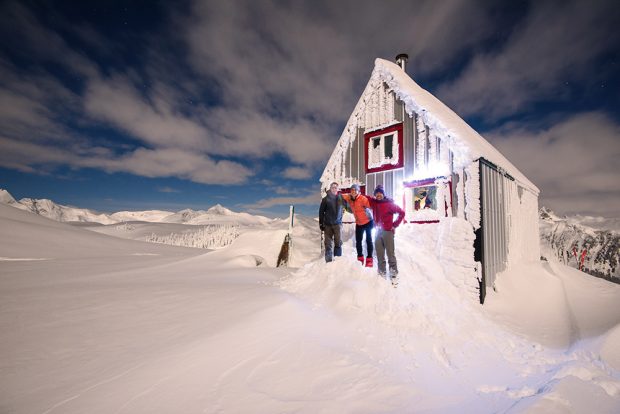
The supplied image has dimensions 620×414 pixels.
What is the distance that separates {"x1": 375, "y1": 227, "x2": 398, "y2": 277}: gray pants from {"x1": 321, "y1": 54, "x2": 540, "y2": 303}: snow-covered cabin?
286 cm

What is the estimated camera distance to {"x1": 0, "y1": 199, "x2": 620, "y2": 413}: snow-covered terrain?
2.47m

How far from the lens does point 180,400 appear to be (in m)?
2.36

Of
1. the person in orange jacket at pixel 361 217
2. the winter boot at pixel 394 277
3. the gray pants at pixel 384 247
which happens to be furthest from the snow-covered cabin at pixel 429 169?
the winter boot at pixel 394 277

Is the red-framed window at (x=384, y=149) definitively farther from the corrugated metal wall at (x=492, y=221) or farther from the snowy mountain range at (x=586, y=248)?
the snowy mountain range at (x=586, y=248)

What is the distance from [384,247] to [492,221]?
4422 millimetres

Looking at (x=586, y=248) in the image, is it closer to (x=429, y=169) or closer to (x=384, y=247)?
(x=429, y=169)

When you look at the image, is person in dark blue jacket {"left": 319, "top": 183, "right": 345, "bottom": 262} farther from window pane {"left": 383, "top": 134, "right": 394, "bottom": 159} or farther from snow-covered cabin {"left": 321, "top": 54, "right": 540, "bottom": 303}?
window pane {"left": 383, "top": 134, "right": 394, "bottom": 159}

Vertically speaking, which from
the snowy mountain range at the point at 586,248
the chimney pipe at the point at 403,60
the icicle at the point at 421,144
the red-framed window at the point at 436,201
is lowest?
the snowy mountain range at the point at 586,248

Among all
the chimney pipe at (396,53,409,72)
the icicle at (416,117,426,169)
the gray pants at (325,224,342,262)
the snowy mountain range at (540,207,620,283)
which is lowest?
the snowy mountain range at (540,207,620,283)

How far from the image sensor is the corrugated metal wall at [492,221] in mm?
7230

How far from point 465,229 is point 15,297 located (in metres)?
10.5

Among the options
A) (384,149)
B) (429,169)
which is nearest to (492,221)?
(429,169)

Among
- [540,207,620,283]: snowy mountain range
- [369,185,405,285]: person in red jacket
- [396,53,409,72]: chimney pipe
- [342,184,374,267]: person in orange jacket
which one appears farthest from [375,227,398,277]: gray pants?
[540,207,620,283]: snowy mountain range

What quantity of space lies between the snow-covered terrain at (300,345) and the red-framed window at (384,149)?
3304 millimetres
